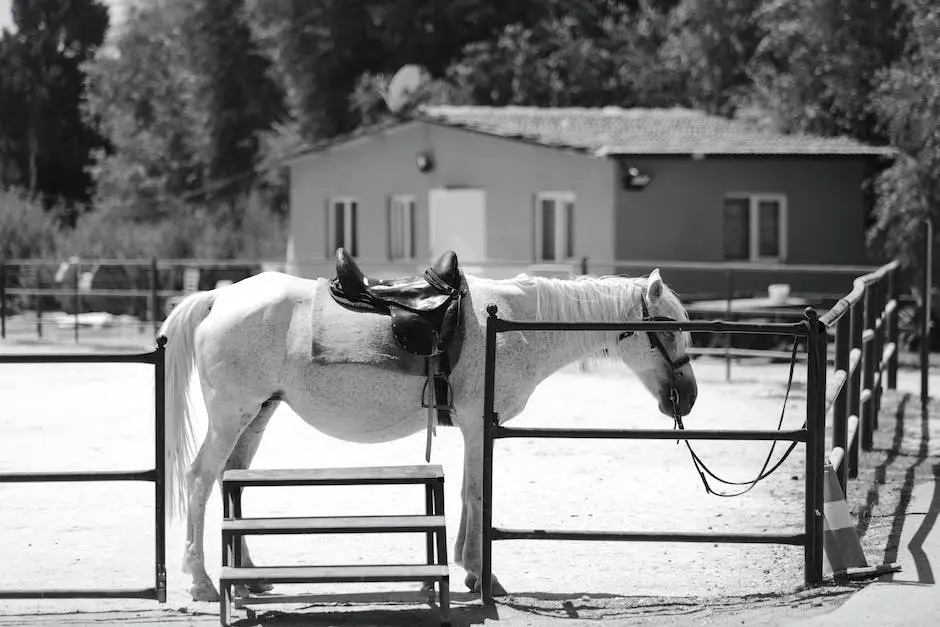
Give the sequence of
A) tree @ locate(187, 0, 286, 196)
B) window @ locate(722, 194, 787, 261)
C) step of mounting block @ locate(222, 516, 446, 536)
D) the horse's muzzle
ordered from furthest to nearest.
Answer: tree @ locate(187, 0, 286, 196) < window @ locate(722, 194, 787, 261) < the horse's muzzle < step of mounting block @ locate(222, 516, 446, 536)

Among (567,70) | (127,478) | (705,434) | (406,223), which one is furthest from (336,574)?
(567,70)

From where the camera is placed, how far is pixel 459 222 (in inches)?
875

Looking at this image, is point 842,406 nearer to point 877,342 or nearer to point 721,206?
point 877,342

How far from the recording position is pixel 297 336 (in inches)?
236

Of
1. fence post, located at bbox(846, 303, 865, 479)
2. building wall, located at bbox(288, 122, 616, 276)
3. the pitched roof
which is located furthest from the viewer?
building wall, located at bbox(288, 122, 616, 276)

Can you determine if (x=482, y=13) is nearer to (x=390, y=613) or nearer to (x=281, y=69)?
(x=281, y=69)

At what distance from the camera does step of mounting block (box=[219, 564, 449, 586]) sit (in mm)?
5051

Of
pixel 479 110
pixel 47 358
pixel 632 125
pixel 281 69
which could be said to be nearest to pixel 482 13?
pixel 281 69

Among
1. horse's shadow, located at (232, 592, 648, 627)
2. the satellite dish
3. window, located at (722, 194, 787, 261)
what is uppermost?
the satellite dish

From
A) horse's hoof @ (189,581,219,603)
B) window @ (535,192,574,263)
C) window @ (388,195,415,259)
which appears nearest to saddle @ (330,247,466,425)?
horse's hoof @ (189,581,219,603)

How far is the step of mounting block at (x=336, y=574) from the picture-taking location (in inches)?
199

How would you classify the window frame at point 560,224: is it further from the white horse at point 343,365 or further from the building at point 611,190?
the white horse at point 343,365

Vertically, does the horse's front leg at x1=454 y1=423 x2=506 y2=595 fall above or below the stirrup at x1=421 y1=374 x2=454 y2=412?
below

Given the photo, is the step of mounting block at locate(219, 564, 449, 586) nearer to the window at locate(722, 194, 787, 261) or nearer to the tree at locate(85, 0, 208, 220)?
the window at locate(722, 194, 787, 261)
